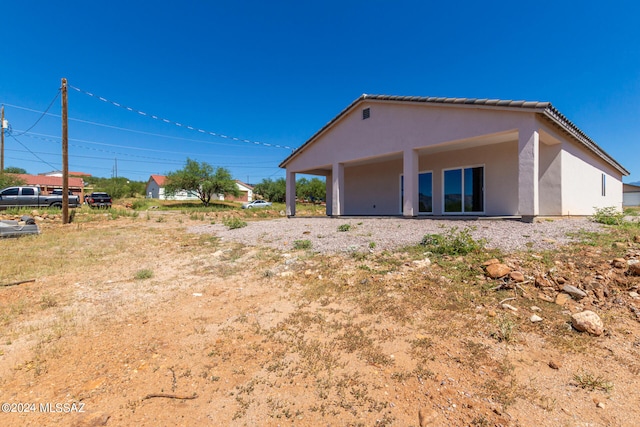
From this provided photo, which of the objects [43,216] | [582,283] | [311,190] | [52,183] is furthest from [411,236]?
[52,183]

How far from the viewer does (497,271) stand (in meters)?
3.94

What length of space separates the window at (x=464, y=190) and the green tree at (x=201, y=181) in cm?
3125

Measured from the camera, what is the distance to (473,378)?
2250 mm

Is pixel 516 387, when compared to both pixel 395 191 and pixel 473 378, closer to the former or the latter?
pixel 473 378

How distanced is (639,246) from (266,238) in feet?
24.3

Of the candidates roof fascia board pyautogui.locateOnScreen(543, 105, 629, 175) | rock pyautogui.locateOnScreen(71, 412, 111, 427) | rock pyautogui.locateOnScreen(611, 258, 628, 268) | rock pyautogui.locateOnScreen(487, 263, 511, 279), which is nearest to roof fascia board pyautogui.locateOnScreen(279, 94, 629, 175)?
roof fascia board pyautogui.locateOnScreen(543, 105, 629, 175)

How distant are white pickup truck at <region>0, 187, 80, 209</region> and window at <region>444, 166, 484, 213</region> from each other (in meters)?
23.4

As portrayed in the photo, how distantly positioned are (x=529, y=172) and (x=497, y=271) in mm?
4891

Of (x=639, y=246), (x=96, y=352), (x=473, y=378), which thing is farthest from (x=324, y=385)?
(x=639, y=246)

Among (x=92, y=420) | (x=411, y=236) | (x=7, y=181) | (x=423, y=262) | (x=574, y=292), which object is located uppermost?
(x=7, y=181)

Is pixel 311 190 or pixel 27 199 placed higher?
pixel 311 190

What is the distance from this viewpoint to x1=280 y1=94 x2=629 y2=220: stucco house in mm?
7771

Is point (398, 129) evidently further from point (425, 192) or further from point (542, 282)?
point (542, 282)

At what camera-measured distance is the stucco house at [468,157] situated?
306 inches
